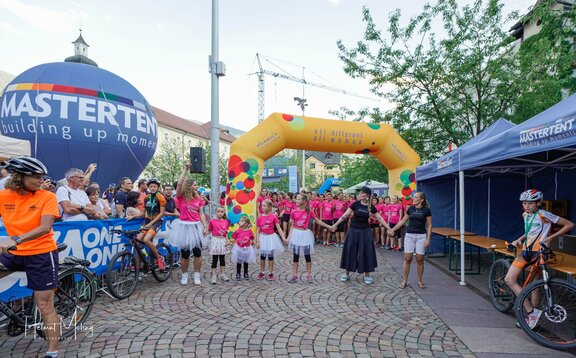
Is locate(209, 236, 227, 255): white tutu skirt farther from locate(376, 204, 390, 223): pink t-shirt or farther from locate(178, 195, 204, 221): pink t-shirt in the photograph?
locate(376, 204, 390, 223): pink t-shirt

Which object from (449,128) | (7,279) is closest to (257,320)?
(7,279)

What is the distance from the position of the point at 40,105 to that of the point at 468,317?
13.1 meters

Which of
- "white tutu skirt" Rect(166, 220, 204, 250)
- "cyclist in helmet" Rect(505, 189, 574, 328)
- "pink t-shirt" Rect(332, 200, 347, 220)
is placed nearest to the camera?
"cyclist in helmet" Rect(505, 189, 574, 328)

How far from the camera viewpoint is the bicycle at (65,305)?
3.69 m

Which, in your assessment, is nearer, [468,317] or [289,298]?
[468,317]

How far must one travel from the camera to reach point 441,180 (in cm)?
1080

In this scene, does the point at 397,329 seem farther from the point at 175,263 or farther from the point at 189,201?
the point at 175,263

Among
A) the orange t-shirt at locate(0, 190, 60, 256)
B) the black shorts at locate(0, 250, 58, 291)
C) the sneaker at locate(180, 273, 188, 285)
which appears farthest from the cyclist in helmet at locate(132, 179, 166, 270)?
the orange t-shirt at locate(0, 190, 60, 256)

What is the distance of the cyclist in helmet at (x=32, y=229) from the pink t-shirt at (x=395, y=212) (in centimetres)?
975

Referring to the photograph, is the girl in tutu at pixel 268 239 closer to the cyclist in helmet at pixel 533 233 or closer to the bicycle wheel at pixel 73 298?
the bicycle wheel at pixel 73 298

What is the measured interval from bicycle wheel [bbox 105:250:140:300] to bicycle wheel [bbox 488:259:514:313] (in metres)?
5.73

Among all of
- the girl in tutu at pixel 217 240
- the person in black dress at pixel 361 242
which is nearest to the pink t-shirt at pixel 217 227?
the girl in tutu at pixel 217 240

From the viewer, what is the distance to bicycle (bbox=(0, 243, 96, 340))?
3.69 meters

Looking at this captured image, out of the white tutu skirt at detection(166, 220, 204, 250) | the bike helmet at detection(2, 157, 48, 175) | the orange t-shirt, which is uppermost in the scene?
the bike helmet at detection(2, 157, 48, 175)
